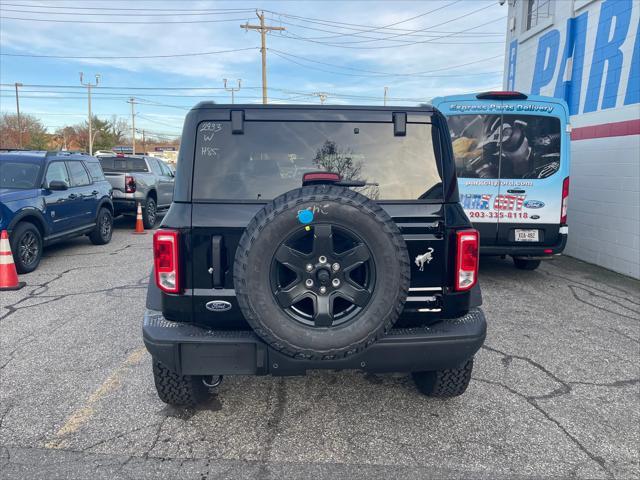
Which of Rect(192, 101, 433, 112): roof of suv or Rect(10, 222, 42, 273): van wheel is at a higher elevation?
Rect(192, 101, 433, 112): roof of suv

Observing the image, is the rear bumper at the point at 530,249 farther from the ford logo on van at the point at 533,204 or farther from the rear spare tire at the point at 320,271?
the rear spare tire at the point at 320,271

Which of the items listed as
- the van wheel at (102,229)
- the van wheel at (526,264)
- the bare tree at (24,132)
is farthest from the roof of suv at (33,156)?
the bare tree at (24,132)

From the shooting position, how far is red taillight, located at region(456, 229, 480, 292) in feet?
8.84

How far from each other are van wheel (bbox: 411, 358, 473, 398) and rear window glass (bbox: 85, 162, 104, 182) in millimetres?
8477

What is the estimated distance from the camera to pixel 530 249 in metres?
6.21

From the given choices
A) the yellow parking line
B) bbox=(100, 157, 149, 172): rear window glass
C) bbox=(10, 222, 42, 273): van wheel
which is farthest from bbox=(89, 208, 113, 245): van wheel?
the yellow parking line

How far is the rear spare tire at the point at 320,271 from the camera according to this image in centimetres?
232

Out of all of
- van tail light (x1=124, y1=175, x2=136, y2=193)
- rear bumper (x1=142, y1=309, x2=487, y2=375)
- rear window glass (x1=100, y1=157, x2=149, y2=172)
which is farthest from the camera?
rear window glass (x1=100, y1=157, x2=149, y2=172)

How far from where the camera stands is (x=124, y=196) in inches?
469

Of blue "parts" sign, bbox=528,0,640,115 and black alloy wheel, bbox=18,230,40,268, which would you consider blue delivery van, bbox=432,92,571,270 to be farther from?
black alloy wheel, bbox=18,230,40,268

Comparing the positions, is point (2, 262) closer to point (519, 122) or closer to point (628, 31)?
point (519, 122)

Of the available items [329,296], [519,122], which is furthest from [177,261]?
[519,122]

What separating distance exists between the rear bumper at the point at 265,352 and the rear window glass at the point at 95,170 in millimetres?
7861

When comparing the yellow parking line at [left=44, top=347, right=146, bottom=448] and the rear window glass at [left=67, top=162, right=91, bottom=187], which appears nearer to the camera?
the yellow parking line at [left=44, top=347, right=146, bottom=448]
